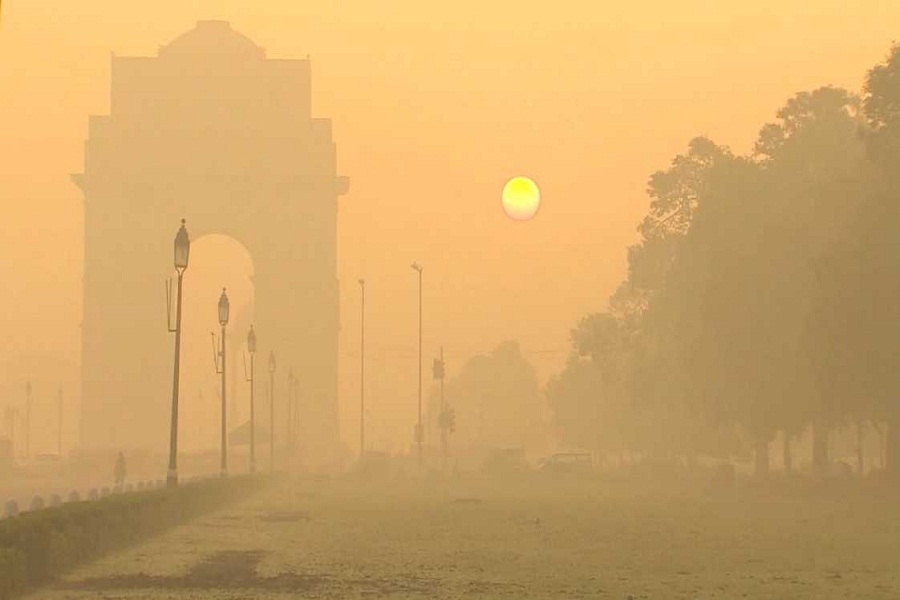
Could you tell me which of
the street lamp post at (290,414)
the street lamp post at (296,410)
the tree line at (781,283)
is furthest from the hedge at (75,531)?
the street lamp post at (296,410)

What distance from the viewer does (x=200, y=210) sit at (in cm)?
11006

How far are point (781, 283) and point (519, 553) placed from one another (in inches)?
1020

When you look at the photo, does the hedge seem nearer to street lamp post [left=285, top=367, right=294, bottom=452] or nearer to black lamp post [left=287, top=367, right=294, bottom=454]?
black lamp post [left=287, top=367, right=294, bottom=454]

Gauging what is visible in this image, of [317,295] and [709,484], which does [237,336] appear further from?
[709,484]

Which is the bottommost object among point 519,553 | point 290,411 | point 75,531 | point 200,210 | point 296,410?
point 519,553

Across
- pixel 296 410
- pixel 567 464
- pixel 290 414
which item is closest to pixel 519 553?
pixel 567 464

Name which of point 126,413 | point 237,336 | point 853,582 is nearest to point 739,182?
point 853,582

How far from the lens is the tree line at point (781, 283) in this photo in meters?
41.6

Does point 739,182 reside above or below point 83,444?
above

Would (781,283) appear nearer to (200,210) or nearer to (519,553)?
(519,553)

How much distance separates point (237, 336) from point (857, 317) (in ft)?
377

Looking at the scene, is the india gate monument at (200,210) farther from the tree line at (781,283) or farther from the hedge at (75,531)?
the hedge at (75,531)

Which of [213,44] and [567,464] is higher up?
[213,44]

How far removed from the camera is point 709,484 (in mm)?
62219
